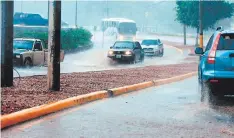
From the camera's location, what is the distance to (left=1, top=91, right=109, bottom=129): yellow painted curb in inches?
286

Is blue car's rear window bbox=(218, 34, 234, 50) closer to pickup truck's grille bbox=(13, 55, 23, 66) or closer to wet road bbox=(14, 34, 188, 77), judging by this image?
wet road bbox=(14, 34, 188, 77)

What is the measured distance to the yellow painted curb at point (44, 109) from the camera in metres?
7.27

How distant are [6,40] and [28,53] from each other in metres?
10.9

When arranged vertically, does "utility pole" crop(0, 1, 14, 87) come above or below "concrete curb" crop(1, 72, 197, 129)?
above

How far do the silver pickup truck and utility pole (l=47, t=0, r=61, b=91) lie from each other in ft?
35.6

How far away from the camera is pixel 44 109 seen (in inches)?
329

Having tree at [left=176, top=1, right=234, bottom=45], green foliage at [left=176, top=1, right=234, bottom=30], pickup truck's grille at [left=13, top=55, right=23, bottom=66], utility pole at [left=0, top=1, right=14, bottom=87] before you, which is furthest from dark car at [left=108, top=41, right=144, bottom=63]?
green foliage at [left=176, top=1, right=234, bottom=30]

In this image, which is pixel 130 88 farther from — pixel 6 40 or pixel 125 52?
pixel 125 52

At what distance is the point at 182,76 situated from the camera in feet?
61.4

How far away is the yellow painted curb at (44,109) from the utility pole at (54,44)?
3.15 ft

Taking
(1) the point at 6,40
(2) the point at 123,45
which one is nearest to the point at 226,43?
(1) the point at 6,40

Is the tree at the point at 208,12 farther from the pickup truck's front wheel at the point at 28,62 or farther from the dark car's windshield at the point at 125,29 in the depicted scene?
the pickup truck's front wheel at the point at 28,62

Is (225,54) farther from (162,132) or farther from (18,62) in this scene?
(18,62)

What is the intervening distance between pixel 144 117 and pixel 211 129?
4.78ft
